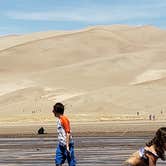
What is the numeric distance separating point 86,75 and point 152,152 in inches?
3806

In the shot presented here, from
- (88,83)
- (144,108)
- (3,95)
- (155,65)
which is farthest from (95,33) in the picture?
(144,108)

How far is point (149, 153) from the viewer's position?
9.61 meters

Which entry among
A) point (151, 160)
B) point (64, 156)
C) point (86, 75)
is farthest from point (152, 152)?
point (86, 75)

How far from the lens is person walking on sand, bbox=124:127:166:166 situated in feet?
31.0

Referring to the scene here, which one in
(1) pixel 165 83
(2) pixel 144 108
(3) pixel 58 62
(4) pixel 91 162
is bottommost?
(4) pixel 91 162

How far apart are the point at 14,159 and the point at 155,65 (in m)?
91.5

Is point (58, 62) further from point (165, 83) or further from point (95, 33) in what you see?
point (165, 83)

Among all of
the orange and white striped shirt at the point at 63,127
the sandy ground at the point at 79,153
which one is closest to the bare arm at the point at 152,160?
the orange and white striped shirt at the point at 63,127

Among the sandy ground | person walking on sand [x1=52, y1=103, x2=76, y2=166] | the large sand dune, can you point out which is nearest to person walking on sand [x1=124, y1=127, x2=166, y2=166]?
person walking on sand [x1=52, y1=103, x2=76, y2=166]

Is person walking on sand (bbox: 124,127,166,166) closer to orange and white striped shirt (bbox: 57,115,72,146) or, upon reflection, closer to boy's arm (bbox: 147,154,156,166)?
boy's arm (bbox: 147,154,156,166)

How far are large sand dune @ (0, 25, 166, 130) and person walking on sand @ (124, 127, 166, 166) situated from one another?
135 ft

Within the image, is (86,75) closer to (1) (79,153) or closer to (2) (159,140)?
(1) (79,153)

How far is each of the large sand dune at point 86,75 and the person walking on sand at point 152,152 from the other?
4112cm

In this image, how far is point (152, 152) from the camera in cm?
959
